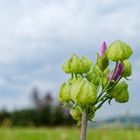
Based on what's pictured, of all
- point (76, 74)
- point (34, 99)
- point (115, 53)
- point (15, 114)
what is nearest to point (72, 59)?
point (76, 74)

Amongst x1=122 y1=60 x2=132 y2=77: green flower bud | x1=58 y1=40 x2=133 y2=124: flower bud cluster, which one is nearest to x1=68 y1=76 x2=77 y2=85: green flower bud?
x1=58 y1=40 x2=133 y2=124: flower bud cluster

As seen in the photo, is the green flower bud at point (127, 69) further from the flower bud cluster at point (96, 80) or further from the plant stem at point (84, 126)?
the plant stem at point (84, 126)

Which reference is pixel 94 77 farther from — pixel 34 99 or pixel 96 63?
pixel 34 99

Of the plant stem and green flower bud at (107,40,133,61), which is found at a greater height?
green flower bud at (107,40,133,61)

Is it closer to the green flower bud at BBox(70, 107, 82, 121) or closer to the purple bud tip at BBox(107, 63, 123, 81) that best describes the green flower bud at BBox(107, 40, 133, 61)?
the purple bud tip at BBox(107, 63, 123, 81)

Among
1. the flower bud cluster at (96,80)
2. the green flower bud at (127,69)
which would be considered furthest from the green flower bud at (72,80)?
the green flower bud at (127,69)

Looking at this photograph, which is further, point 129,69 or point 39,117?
point 39,117
